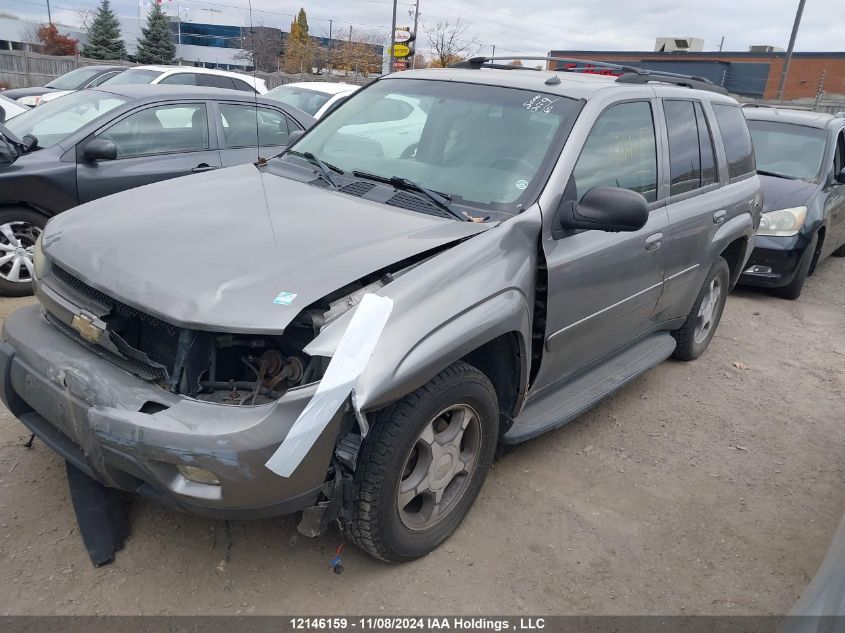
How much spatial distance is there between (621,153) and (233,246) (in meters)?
2.13

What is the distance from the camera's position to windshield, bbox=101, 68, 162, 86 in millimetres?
11664

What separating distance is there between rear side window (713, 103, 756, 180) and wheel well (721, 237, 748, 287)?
0.53 metres

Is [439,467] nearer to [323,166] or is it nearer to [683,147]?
[323,166]

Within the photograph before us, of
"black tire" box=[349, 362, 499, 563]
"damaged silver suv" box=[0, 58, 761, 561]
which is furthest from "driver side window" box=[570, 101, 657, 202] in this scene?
"black tire" box=[349, 362, 499, 563]

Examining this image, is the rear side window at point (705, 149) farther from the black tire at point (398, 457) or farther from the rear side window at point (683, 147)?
the black tire at point (398, 457)

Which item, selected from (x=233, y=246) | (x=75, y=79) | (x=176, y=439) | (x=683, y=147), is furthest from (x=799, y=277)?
(x=75, y=79)

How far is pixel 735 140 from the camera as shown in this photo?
497 cm

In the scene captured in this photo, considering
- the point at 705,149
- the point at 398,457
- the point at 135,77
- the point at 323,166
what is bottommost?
the point at 398,457

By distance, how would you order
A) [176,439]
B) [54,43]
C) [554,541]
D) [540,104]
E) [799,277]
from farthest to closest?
1. [54,43]
2. [799,277]
3. [540,104]
4. [554,541]
5. [176,439]

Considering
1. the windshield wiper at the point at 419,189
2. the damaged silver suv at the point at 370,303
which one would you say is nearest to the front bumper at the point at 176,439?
the damaged silver suv at the point at 370,303

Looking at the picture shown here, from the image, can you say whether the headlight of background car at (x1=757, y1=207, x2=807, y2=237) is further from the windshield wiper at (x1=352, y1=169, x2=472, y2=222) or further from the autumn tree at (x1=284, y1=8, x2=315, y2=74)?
the autumn tree at (x1=284, y1=8, x2=315, y2=74)

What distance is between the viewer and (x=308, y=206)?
3.06 meters

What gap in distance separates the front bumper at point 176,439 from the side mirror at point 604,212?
150cm

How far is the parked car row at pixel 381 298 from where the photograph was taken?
2268 millimetres
